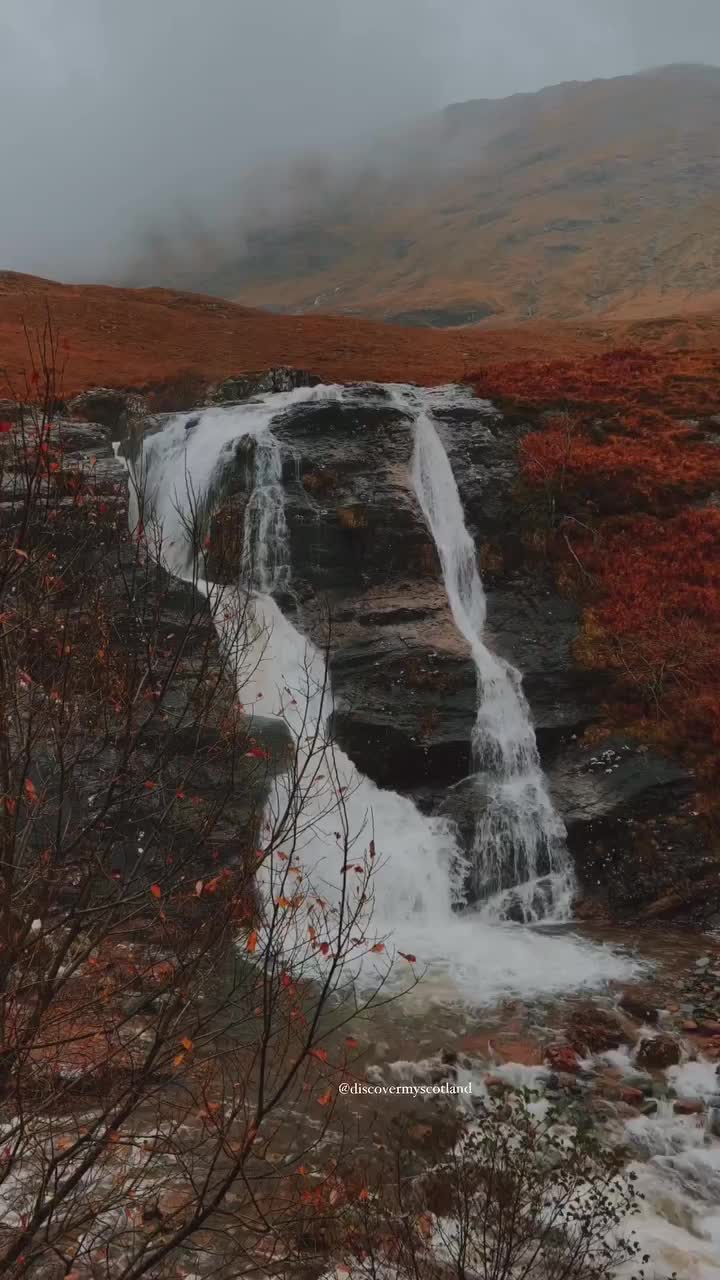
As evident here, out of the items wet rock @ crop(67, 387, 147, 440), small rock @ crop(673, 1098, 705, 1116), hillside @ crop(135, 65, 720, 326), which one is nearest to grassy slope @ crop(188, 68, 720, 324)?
hillside @ crop(135, 65, 720, 326)

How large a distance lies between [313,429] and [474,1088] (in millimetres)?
15364

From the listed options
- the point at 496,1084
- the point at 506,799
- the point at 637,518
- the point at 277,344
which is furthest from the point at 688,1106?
the point at 277,344

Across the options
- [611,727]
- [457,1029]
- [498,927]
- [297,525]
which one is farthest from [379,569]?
[457,1029]

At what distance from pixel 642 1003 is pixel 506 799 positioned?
4636mm

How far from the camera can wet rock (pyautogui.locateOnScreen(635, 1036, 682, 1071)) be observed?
793 cm

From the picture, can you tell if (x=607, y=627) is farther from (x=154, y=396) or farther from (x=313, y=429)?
(x=154, y=396)

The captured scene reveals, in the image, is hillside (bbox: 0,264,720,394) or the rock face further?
hillside (bbox: 0,264,720,394)

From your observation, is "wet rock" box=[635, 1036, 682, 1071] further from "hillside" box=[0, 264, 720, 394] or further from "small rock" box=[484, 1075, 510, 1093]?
"hillside" box=[0, 264, 720, 394]

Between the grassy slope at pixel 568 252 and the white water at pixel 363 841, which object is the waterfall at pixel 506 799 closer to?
the white water at pixel 363 841

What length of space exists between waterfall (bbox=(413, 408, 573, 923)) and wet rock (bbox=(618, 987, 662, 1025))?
8.84ft

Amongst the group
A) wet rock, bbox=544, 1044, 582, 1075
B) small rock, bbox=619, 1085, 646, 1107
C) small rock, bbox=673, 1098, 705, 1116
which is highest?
wet rock, bbox=544, 1044, 582, 1075

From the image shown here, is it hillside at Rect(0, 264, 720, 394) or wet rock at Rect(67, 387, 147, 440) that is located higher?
hillside at Rect(0, 264, 720, 394)

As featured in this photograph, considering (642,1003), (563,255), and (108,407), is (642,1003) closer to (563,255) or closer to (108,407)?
(108,407)

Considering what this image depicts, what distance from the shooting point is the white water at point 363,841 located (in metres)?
9.88
